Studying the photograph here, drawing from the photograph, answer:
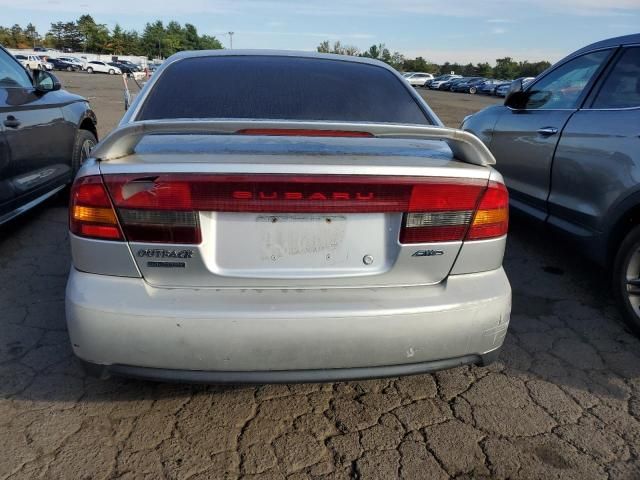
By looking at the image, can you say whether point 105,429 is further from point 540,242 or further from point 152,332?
point 540,242

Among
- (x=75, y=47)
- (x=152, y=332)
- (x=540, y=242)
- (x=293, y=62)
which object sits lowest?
(x=75, y=47)

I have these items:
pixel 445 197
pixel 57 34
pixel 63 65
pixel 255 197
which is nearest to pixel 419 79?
pixel 63 65

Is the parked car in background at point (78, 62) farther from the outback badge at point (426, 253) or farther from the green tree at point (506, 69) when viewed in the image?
the outback badge at point (426, 253)

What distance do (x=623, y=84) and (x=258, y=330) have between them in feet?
10.2

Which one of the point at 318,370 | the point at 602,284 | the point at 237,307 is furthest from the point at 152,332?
the point at 602,284

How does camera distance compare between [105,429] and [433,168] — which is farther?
[105,429]

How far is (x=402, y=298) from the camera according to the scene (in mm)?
2090

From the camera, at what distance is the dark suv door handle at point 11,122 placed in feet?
13.3

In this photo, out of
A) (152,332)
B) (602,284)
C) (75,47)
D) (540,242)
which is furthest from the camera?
(75,47)

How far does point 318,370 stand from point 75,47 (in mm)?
127391

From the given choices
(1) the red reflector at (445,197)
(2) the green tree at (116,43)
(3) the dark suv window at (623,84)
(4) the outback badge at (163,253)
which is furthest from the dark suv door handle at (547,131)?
(2) the green tree at (116,43)

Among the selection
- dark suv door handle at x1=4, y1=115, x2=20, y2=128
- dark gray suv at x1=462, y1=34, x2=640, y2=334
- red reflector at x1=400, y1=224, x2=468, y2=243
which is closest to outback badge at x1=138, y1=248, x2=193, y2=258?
red reflector at x1=400, y1=224, x2=468, y2=243

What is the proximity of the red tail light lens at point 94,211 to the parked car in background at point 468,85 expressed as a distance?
148 ft

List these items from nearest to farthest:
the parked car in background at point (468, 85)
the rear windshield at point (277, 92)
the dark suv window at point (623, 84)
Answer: the rear windshield at point (277, 92)
the dark suv window at point (623, 84)
the parked car in background at point (468, 85)
